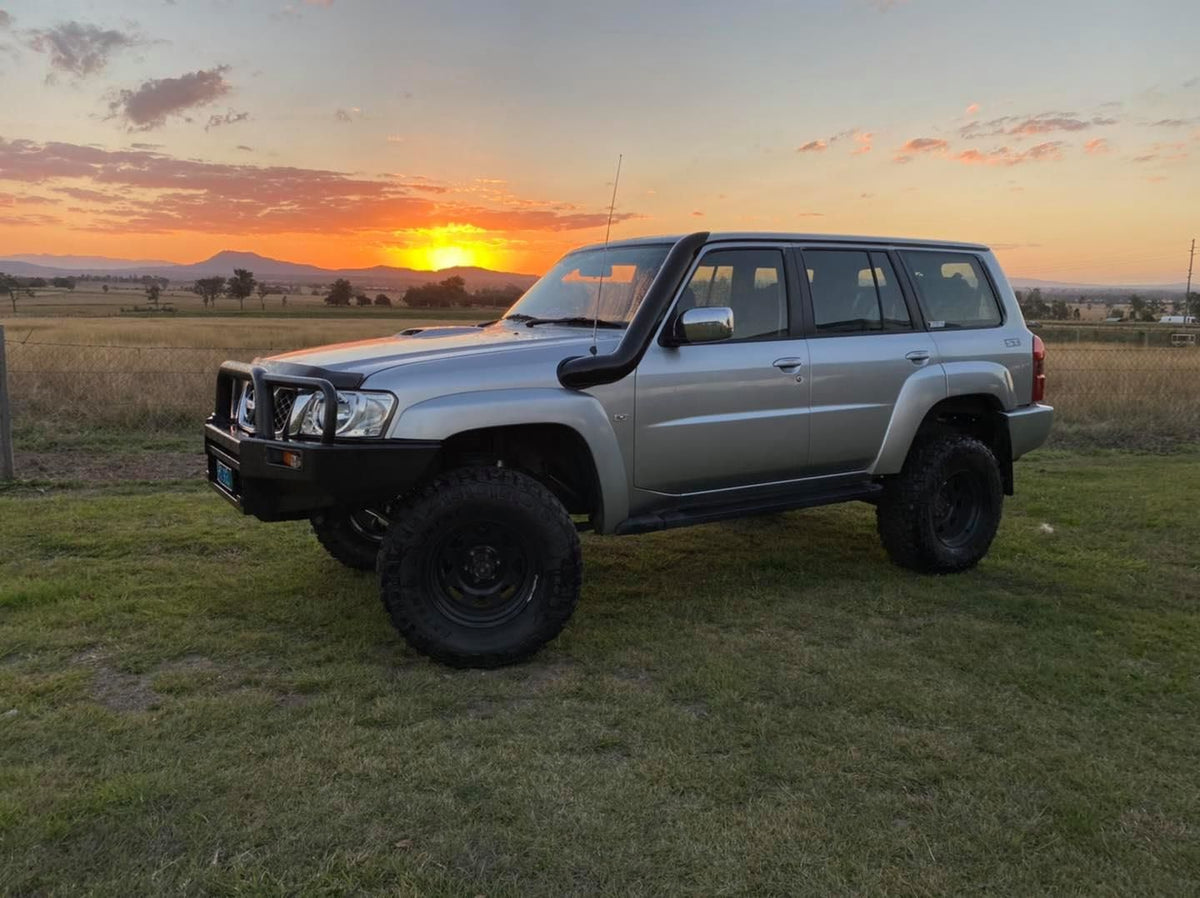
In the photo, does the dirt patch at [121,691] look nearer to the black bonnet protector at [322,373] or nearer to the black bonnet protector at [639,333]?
the black bonnet protector at [322,373]

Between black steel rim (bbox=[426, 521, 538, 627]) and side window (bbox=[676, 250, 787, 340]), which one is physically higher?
side window (bbox=[676, 250, 787, 340])

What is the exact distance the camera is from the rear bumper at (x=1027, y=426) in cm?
562

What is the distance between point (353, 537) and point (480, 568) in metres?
1.50

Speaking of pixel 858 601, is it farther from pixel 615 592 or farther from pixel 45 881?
pixel 45 881

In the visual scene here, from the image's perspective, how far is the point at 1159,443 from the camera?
35.6ft

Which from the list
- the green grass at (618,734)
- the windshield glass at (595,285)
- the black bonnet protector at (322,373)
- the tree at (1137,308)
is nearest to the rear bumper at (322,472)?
the black bonnet protector at (322,373)

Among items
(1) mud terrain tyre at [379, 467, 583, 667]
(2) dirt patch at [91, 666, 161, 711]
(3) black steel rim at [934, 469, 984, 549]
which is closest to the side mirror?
(1) mud terrain tyre at [379, 467, 583, 667]

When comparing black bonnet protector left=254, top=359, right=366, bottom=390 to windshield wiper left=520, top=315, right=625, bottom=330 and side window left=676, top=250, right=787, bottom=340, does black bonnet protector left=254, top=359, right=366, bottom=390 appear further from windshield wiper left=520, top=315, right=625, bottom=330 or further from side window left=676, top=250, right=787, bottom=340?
side window left=676, top=250, right=787, bottom=340

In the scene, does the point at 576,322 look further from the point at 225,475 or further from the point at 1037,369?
the point at 1037,369

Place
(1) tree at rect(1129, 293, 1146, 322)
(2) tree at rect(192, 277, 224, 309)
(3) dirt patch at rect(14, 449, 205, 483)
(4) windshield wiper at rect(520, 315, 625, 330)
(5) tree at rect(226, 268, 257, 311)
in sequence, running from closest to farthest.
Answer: (4) windshield wiper at rect(520, 315, 625, 330) → (3) dirt patch at rect(14, 449, 205, 483) → (2) tree at rect(192, 277, 224, 309) → (5) tree at rect(226, 268, 257, 311) → (1) tree at rect(1129, 293, 1146, 322)

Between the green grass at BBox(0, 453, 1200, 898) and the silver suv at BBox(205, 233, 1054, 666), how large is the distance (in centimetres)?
42

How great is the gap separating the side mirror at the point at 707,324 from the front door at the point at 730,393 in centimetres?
17

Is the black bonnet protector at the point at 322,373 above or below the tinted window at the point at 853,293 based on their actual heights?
below

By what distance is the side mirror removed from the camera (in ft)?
13.6
